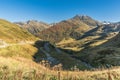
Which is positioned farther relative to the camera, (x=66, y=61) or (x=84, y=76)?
(x=66, y=61)

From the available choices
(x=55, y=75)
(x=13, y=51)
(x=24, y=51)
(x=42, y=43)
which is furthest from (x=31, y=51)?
(x=55, y=75)

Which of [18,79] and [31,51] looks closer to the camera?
[18,79]

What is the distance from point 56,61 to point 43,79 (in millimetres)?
117995

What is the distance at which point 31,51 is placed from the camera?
153 m

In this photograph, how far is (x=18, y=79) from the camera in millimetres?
12359

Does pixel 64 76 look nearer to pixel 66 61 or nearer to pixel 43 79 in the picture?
pixel 43 79

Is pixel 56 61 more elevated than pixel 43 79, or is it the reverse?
pixel 56 61

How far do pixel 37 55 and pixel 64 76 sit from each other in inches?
5116

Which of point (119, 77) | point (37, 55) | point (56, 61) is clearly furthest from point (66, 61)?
point (119, 77)

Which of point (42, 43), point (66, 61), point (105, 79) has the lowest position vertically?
point (105, 79)

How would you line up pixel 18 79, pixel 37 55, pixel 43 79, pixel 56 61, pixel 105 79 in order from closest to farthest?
pixel 18 79
pixel 43 79
pixel 105 79
pixel 56 61
pixel 37 55

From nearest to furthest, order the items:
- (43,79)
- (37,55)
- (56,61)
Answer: (43,79)
(56,61)
(37,55)

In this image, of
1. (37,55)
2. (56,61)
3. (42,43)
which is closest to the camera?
(56,61)

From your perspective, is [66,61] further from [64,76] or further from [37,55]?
[64,76]
